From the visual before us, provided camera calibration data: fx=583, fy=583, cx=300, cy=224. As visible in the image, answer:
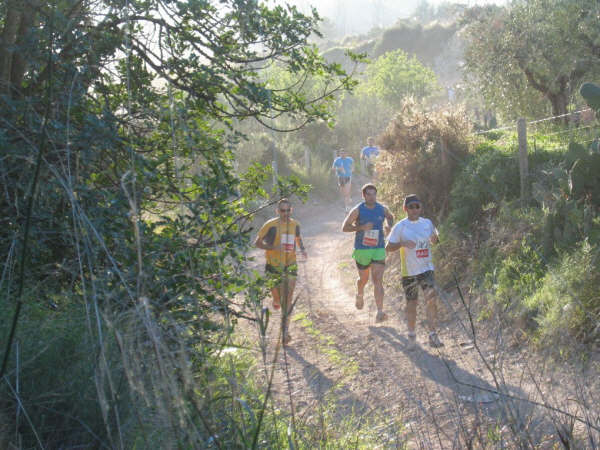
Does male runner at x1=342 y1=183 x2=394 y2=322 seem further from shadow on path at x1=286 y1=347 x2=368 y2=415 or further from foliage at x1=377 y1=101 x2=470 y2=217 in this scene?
foliage at x1=377 y1=101 x2=470 y2=217

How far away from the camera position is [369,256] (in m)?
8.13

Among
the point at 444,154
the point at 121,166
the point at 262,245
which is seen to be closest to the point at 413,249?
the point at 262,245

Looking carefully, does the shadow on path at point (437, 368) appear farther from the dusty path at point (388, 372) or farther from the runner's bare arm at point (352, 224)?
the runner's bare arm at point (352, 224)

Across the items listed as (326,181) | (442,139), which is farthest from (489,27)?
(442,139)

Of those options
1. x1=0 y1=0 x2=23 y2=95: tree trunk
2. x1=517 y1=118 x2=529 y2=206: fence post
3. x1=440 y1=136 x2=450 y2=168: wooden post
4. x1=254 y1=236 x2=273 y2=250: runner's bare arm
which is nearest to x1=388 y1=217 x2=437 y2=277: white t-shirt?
x1=254 y1=236 x2=273 y2=250: runner's bare arm

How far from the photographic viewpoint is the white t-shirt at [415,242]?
22.5 feet

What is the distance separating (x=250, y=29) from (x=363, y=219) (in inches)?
162

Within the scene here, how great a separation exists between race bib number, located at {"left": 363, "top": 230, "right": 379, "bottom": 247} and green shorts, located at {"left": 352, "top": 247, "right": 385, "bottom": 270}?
0.10 metres

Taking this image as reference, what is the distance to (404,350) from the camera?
689 centimetres

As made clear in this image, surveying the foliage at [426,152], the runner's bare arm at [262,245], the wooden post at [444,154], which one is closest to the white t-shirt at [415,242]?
the runner's bare arm at [262,245]

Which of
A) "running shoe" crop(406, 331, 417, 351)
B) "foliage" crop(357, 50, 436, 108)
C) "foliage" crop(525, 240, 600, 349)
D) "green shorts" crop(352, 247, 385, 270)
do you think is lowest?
"running shoe" crop(406, 331, 417, 351)

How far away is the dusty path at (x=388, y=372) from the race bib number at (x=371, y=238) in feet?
3.18

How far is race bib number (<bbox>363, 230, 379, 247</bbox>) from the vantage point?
26.3 ft

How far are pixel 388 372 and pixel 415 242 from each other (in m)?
1.57
